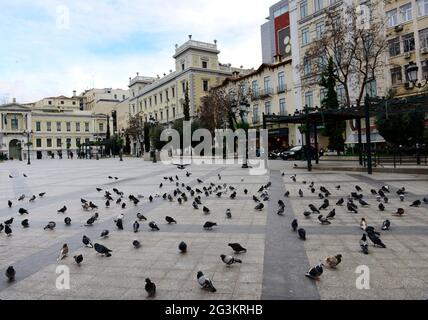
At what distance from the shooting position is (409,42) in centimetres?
2658

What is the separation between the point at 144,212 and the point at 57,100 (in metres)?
104

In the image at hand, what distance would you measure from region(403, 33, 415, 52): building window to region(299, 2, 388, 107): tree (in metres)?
1.69

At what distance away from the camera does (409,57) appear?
26375mm

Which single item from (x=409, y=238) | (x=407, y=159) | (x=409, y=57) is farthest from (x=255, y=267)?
(x=409, y=57)

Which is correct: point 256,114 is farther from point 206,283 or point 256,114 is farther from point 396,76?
point 206,283

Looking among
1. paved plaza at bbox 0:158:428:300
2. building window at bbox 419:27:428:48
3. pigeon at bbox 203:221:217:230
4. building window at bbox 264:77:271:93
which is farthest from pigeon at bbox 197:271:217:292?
building window at bbox 264:77:271:93

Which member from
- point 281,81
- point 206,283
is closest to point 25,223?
point 206,283

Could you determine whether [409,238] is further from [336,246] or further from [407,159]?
[407,159]

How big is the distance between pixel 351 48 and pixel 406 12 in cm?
913

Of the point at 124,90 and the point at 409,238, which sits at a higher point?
the point at 124,90

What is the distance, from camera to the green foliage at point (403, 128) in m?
20.0

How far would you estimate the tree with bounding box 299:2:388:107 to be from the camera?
2147 centimetres
